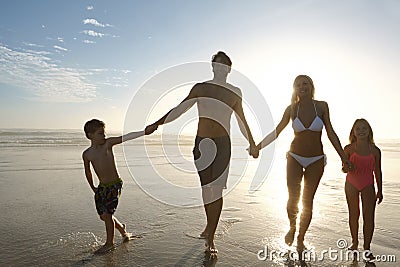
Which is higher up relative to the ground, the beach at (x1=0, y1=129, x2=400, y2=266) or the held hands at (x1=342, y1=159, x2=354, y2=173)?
the held hands at (x1=342, y1=159, x2=354, y2=173)

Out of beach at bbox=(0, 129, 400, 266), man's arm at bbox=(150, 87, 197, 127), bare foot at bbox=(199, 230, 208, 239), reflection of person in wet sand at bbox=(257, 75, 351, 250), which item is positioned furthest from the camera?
bare foot at bbox=(199, 230, 208, 239)

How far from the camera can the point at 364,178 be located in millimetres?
4203

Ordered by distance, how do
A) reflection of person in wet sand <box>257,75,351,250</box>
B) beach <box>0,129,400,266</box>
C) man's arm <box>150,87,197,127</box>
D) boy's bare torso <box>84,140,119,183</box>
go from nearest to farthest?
beach <box>0,129,400,266</box>, reflection of person in wet sand <box>257,75,351,250</box>, man's arm <box>150,87,197,127</box>, boy's bare torso <box>84,140,119,183</box>

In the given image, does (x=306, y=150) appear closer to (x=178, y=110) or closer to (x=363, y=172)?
(x=363, y=172)

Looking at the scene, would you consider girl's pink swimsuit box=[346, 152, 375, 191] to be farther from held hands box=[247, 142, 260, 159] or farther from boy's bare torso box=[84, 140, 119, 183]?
boy's bare torso box=[84, 140, 119, 183]

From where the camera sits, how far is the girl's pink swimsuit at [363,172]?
4203 mm

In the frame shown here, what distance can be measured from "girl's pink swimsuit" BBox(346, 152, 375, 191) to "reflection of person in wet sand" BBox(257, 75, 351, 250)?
0.13 m

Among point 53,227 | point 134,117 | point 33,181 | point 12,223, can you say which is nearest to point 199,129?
point 134,117

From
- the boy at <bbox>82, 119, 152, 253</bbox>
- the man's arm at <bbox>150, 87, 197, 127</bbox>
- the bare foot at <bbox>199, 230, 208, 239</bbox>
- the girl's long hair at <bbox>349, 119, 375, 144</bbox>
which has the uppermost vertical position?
the man's arm at <bbox>150, 87, 197, 127</bbox>

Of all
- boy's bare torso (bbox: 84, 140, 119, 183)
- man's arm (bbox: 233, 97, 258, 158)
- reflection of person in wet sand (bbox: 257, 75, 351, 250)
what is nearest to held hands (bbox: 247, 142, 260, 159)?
man's arm (bbox: 233, 97, 258, 158)

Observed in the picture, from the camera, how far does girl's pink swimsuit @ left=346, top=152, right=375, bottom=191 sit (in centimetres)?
420

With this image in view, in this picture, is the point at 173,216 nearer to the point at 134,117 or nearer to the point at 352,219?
the point at 134,117

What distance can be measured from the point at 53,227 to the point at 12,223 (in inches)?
23.4

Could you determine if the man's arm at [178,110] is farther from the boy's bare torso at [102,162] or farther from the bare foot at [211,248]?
the bare foot at [211,248]
